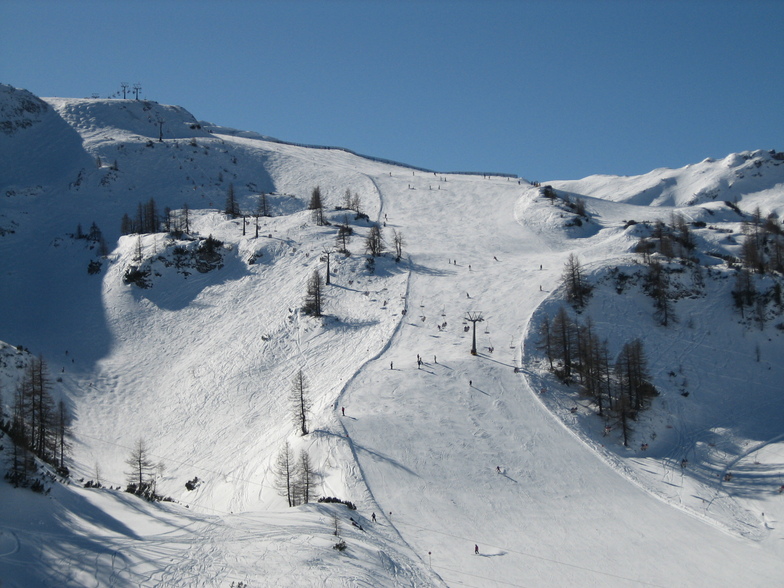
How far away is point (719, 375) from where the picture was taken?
5675 centimetres

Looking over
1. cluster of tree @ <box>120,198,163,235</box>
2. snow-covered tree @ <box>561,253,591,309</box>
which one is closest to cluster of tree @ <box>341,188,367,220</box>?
cluster of tree @ <box>120,198,163,235</box>

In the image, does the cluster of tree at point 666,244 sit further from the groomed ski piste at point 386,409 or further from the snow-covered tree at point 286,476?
the snow-covered tree at point 286,476

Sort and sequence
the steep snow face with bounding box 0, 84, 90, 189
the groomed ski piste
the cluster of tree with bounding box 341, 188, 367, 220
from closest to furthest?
1. the groomed ski piste
2. the cluster of tree with bounding box 341, 188, 367, 220
3. the steep snow face with bounding box 0, 84, 90, 189

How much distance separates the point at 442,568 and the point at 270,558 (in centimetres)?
994

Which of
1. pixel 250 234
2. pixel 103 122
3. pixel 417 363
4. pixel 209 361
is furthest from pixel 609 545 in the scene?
pixel 103 122

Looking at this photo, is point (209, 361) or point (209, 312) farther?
point (209, 312)

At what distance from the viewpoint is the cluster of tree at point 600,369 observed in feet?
164

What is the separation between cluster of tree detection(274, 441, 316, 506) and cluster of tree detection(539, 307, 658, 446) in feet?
92.7

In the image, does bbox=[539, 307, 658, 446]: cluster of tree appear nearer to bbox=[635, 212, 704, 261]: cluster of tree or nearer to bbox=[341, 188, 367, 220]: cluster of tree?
bbox=[635, 212, 704, 261]: cluster of tree

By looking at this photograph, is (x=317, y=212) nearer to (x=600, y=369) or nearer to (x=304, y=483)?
(x=600, y=369)

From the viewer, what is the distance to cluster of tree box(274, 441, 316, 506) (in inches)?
1406

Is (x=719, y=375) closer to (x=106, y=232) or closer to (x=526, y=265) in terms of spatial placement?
(x=526, y=265)

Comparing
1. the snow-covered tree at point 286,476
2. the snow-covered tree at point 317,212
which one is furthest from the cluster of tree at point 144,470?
the snow-covered tree at point 317,212

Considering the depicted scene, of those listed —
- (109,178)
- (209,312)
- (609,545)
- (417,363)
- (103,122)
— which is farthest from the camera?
(103,122)
